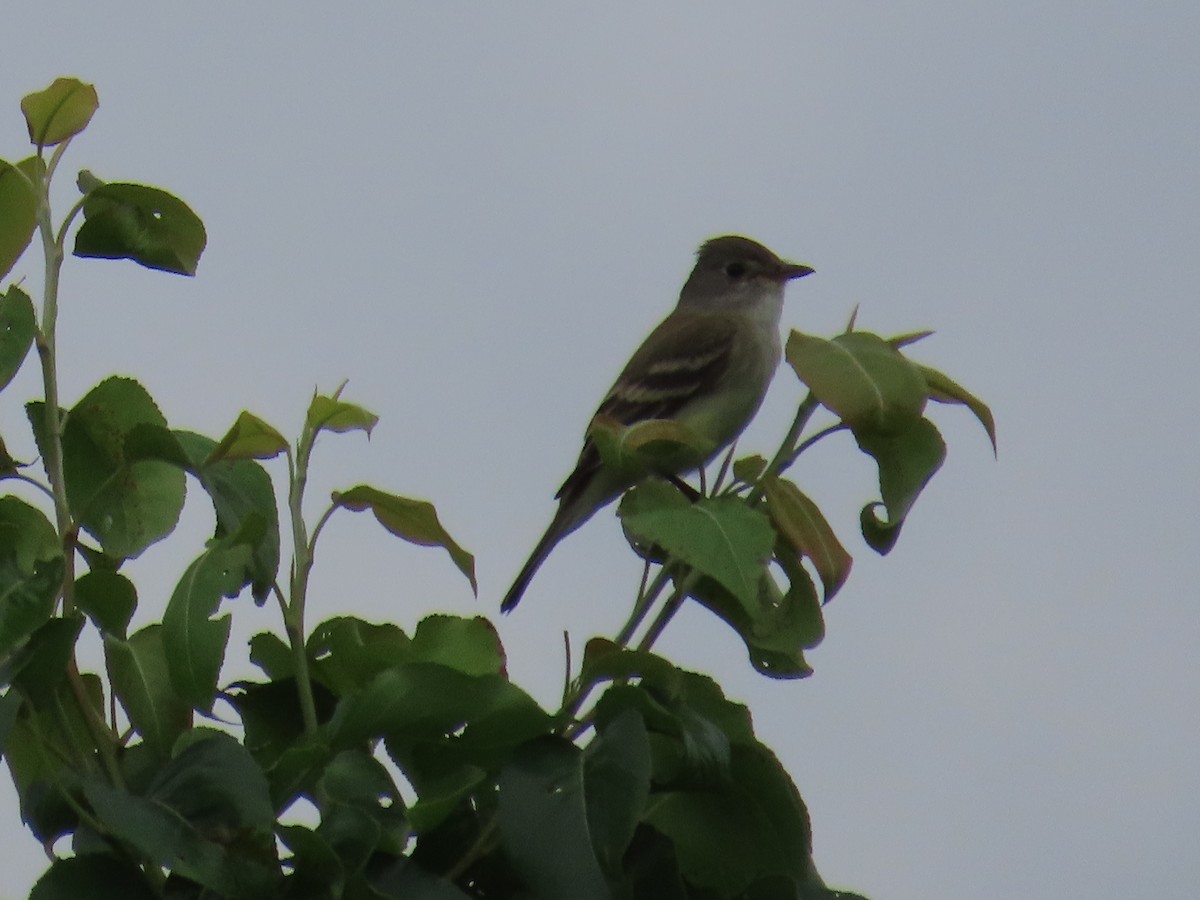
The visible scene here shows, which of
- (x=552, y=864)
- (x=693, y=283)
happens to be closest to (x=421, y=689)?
(x=552, y=864)

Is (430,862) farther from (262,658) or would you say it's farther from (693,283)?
(693,283)

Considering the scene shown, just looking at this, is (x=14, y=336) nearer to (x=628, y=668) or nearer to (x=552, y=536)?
(x=628, y=668)

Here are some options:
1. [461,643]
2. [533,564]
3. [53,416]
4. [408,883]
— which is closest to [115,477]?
[53,416]

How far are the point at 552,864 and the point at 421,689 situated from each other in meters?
0.31

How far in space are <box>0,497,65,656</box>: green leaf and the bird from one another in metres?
3.99

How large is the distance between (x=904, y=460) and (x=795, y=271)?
5.96 metres

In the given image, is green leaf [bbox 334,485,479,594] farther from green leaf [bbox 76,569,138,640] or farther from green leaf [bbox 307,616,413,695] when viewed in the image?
green leaf [bbox 76,569,138,640]

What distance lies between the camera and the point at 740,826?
238 cm

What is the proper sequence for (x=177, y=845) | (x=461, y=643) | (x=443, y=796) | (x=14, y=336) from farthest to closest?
(x=461, y=643) → (x=14, y=336) → (x=443, y=796) → (x=177, y=845)

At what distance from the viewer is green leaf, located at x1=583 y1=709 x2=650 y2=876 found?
7.02 feet

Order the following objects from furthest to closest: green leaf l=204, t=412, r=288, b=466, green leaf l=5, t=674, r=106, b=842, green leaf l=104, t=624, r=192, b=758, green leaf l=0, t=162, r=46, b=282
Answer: green leaf l=0, t=162, r=46, b=282, green leaf l=204, t=412, r=288, b=466, green leaf l=104, t=624, r=192, b=758, green leaf l=5, t=674, r=106, b=842

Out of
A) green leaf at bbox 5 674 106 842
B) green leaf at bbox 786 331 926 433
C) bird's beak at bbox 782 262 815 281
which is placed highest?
bird's beak at bbox 782 262 815 281

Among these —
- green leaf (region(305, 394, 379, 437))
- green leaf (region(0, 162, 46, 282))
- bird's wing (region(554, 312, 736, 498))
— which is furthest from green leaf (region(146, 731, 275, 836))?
bird's wing (region(554, 312, 736, 498))

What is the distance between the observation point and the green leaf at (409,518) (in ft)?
8.66
